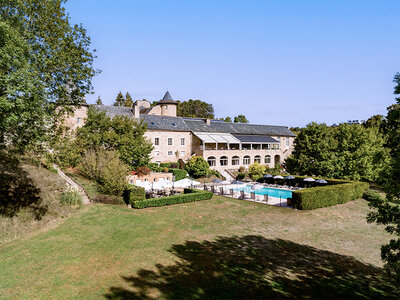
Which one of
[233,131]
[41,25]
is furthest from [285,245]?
[233,131]

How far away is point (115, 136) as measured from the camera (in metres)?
32.4

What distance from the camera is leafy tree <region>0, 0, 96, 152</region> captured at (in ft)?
36.2

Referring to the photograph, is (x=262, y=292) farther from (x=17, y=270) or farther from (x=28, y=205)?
(x=28, y=205)

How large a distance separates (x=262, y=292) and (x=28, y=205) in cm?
1790

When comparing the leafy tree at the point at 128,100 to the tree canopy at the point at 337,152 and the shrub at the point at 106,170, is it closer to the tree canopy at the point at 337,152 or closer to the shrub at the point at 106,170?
the shrub at the point at 106,170

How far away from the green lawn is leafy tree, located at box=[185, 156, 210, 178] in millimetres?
20469

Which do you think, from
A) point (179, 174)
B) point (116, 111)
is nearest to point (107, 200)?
point (179, 174)

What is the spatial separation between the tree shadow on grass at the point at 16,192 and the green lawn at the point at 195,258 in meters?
2.88

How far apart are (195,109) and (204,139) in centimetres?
5353

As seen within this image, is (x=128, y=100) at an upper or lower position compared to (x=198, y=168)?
upper

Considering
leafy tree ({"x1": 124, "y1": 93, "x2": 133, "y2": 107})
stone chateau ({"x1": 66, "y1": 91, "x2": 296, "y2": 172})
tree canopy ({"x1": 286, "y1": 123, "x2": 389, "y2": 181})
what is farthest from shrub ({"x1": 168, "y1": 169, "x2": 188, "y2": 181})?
leafy tree ({"x1": 124, "y1": 93, "x2": 133, "y2": 107})

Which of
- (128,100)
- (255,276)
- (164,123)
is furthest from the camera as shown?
(128,100)

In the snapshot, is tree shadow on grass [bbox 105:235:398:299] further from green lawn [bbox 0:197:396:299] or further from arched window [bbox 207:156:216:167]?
arched window [bbox 207:156:216:167]

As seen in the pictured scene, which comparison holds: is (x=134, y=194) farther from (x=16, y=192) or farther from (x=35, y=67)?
(x=35, y=67)
